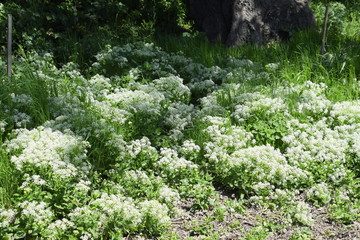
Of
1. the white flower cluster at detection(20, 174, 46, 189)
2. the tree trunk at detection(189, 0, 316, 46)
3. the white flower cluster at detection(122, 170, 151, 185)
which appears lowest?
the white flower cluster at detection(122, 170, 151, 185)

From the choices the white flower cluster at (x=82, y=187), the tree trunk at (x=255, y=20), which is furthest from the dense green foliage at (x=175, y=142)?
the tree trunk at (x=255, y=20)

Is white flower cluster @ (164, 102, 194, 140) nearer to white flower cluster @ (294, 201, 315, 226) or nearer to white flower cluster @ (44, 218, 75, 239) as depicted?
white flower cluster @ (294, 201, 315, 226)

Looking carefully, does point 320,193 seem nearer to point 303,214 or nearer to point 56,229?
point 303,214

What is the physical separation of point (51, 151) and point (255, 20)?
20.1 feet

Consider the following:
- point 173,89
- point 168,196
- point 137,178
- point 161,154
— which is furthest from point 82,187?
point 173,89

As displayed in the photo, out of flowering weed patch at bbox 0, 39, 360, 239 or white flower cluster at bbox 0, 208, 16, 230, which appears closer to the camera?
white flower cluster at bbox 0, 208, 16, 230

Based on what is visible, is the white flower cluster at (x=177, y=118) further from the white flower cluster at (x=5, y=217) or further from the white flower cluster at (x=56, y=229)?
the white flower cluster at (x=5, y=217)

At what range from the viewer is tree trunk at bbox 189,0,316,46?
9633mm

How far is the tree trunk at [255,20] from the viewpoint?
379 inches

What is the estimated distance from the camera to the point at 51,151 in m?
4.64

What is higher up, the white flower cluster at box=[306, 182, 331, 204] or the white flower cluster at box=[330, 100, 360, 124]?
the white flower cluster at box=[330, 100, 360, 124]

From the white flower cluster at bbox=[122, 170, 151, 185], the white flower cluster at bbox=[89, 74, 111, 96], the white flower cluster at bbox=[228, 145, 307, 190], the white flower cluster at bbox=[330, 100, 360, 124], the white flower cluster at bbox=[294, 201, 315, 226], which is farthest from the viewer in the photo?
the white flower cluster at bbox=[89, 74, 111, 96]

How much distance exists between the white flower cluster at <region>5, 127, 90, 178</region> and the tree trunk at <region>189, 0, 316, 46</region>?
539 cm

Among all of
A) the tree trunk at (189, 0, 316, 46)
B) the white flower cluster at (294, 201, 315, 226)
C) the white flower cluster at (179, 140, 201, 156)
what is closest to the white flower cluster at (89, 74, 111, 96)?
the white flower cluster at (179, 140, 201, 156)
